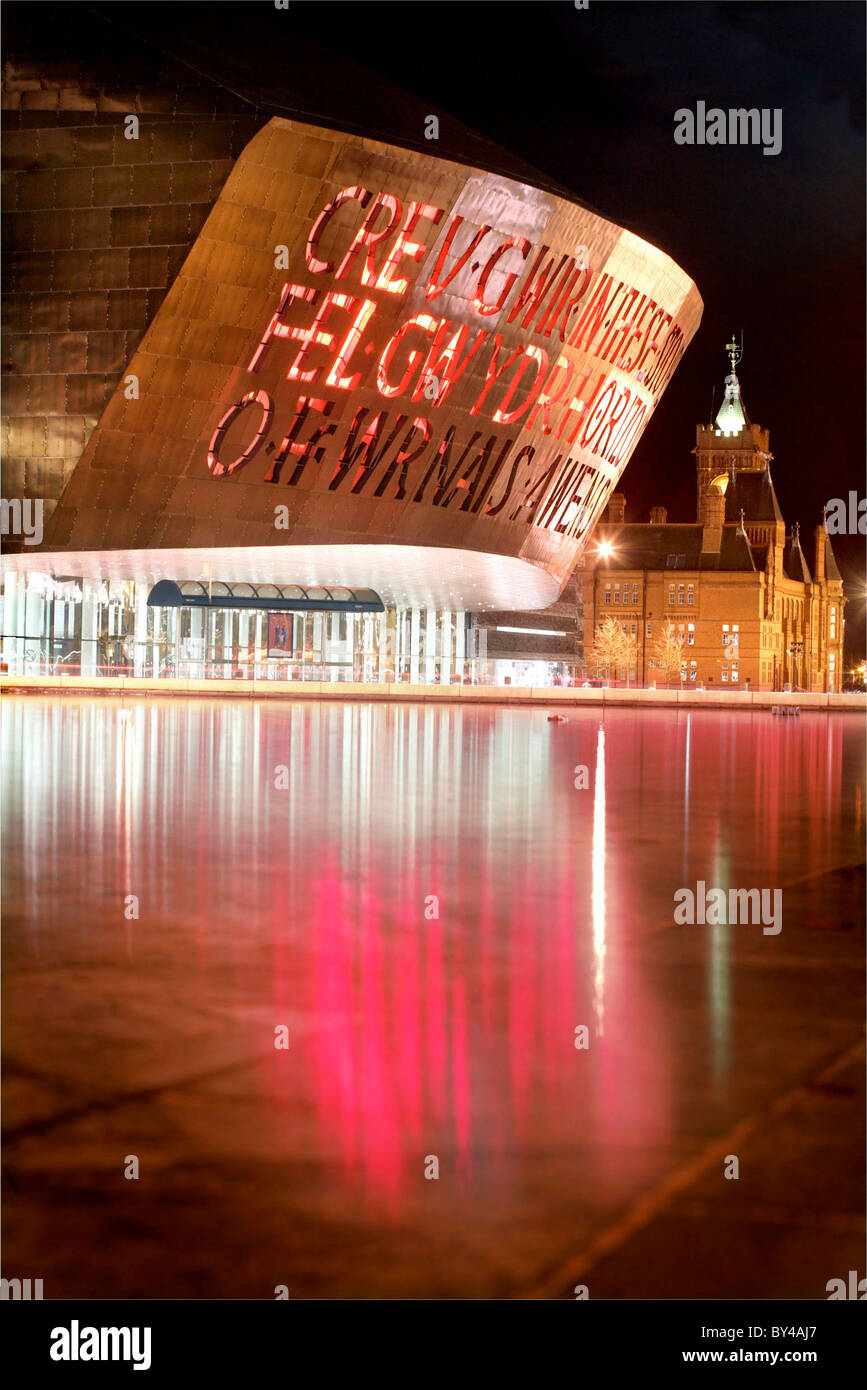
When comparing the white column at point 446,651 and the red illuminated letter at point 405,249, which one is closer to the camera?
the red illuminated letter at point 405,249

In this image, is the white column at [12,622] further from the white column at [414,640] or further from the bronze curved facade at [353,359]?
the white column at [414,640]

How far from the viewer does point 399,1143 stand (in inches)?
177

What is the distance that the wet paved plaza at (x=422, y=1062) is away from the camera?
3.81 m

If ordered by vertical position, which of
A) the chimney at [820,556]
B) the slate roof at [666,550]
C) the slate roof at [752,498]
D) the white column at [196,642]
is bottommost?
the white column at [196,642]

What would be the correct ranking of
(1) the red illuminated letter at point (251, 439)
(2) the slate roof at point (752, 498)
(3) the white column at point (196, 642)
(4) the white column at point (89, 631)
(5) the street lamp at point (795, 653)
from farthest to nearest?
(2) the slate roof at point (752, 498) < (5) the street lamp at point (795, 653) < (3) the white column at point (196, 642) < (4) the white column at point (89, 631) < (1) the red illuminated letter at point (251, 439)

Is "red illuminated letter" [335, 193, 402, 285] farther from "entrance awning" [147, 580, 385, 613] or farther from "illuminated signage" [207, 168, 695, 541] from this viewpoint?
"entrance awning" [147, 580, 385, 613]

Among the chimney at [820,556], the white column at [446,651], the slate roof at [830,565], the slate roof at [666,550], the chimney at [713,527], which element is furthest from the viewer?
the slate roof at [830,565]

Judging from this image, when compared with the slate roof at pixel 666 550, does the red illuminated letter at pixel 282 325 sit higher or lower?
lower

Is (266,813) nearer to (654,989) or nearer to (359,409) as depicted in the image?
(654,989)

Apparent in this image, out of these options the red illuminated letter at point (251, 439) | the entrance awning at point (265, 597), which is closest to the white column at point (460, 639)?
the entrance awning at point (265, 597)

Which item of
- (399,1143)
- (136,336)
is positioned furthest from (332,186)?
(399,1143)

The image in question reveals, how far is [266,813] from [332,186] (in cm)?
2792

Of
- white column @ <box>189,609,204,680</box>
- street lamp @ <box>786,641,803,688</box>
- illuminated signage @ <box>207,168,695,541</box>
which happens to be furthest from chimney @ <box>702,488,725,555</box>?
illuminated signage @ <box>207,168,695,541</box>

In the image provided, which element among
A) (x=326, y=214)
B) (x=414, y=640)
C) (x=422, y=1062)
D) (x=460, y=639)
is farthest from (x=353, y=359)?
(x=422, y=1062)
